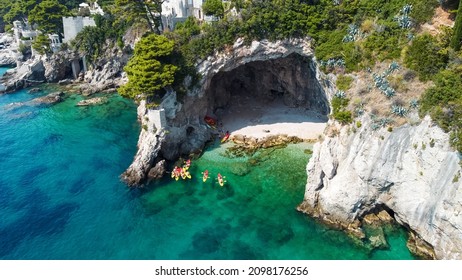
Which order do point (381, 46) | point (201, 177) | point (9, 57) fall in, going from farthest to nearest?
point (9, 57) < point (201, 177) < point (381, 46)

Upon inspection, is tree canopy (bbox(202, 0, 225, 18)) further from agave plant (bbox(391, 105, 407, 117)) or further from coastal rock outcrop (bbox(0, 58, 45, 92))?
coastal rock outcrop (bbox(0, 58, 45, 92))

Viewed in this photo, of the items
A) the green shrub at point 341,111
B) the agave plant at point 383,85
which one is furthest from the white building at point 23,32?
the agave plant at point 383,85

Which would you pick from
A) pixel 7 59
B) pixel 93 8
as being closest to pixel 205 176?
pixel 93 8

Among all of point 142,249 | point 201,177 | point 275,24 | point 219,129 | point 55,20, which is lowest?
point 142,249

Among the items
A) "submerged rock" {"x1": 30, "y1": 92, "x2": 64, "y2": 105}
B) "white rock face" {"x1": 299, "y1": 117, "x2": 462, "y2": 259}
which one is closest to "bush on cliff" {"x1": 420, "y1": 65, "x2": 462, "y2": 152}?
"white rock face" {"x1": 299, "y1": 117, "x2": 462, "y2": 259}

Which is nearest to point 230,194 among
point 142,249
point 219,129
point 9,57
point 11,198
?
point 142,249

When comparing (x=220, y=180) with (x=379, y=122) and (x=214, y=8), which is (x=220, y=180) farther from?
(x=214, y=8)

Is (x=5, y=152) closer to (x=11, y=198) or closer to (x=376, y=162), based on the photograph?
(x=11, y=198)

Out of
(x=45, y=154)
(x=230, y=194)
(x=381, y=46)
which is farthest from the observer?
(x=45, y=154)

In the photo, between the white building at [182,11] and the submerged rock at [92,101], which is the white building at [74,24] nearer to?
the submerged rock at [92,101]
